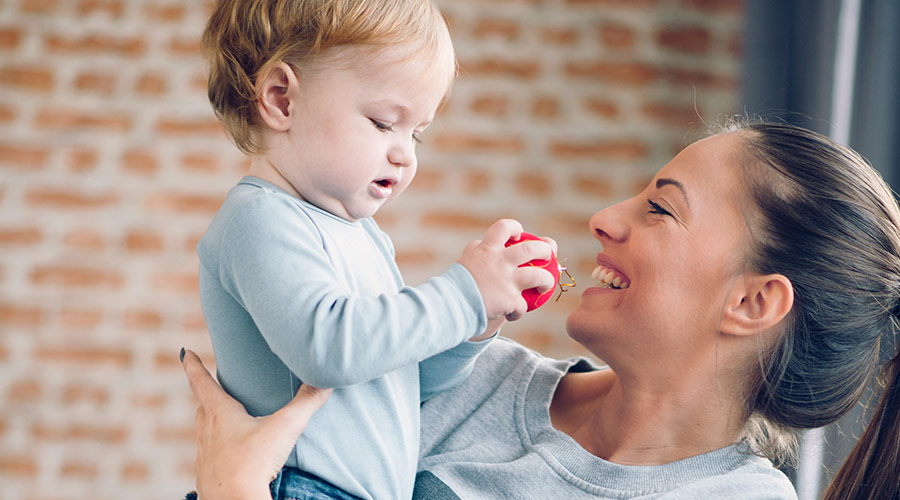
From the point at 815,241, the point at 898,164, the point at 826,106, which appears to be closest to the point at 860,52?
the point at 826,106

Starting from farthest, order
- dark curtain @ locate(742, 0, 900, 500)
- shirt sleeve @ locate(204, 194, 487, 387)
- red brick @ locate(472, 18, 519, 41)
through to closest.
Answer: red brick @ locate(472, 18, 519, 41), dark curtain @ locate(742, 0, 900, 500), shirt sleeve @ locate(204, 194, 487, 387)

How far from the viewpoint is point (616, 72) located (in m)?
2.95

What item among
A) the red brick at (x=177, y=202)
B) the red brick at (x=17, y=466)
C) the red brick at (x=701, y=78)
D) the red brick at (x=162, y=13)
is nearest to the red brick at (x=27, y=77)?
the red brick at (x=162, y=13)

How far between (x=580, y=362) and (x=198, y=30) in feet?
6.76

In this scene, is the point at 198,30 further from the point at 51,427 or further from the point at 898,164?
the point at 898,164

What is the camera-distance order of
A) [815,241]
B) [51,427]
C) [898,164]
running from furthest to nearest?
[51,427] < [898,164] < [815,241]

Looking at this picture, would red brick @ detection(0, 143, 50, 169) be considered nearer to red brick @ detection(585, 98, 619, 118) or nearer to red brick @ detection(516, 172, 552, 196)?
red brick @ detection(516, 172, 552, 196)

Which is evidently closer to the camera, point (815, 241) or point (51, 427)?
point (815, 241)

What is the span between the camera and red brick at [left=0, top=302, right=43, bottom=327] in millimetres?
2852

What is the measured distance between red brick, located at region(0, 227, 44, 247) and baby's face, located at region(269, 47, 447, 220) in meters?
2.16

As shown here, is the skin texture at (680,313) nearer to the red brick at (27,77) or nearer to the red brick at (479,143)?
the red brick at (479,143)

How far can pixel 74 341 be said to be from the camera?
287 cm

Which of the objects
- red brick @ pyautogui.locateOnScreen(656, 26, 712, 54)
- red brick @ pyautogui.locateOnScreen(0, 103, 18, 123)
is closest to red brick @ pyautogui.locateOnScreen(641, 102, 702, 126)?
red brick @ pyautogui.locateOnScreen(656, 26, 712, 54)

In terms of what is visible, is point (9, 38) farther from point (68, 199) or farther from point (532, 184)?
point (532, 184)
